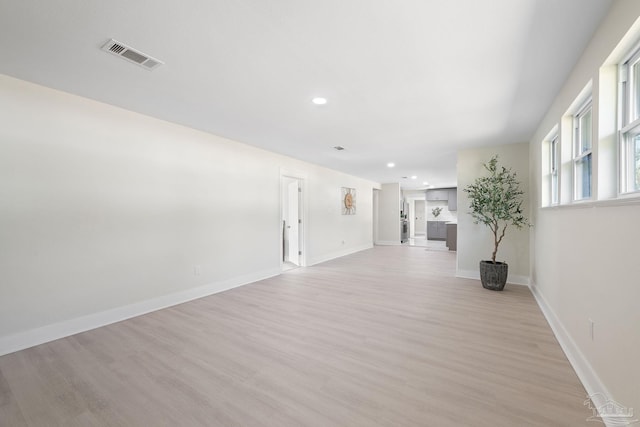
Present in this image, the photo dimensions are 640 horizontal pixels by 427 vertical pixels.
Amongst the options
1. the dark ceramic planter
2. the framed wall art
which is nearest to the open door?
the framed wall art

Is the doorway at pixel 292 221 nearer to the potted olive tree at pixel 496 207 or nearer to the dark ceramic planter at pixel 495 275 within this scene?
the potted olive tree at pixel 496 207

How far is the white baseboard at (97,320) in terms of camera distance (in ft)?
7.98

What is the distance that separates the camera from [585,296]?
1972mm

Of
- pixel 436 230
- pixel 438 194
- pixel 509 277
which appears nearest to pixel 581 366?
pixel 509 277

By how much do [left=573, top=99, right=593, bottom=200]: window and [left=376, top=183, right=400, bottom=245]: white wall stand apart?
759cm

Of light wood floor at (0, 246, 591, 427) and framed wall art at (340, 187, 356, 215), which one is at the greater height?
framed wall art at (340, 187, 356, 215)

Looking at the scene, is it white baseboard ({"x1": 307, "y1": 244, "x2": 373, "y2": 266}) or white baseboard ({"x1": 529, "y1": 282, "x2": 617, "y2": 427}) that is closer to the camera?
white baseboard ({"x1": 529, "y1": 282, "x2": 617, "y2": 427})

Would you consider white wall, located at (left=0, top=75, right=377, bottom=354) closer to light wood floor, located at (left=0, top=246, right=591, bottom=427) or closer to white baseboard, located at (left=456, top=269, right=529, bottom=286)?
light wood floor, located at (left=0, top=246, right=591, bottom=427)

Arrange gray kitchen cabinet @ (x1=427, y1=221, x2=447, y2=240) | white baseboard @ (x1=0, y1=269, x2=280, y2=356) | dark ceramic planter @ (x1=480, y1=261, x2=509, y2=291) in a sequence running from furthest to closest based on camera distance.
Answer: gray kitchen cabinet @ (x1=427, y1=221, x2=447, y2=240) < dark ceramic planter @ (x1=480, y1=261, x2=509, y2=291) < white baseboard @ (x1=0, y1=269, x2=280, y2=356)

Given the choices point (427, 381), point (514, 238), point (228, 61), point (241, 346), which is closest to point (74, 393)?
point (241, 346)

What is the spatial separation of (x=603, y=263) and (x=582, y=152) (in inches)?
51.3

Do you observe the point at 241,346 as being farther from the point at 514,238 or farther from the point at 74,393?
the point at 514,238

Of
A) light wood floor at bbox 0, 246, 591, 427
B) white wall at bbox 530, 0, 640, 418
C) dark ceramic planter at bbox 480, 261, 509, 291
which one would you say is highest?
white wall at bbox 530, 0, 640, 418

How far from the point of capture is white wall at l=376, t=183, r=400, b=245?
10.2 m
